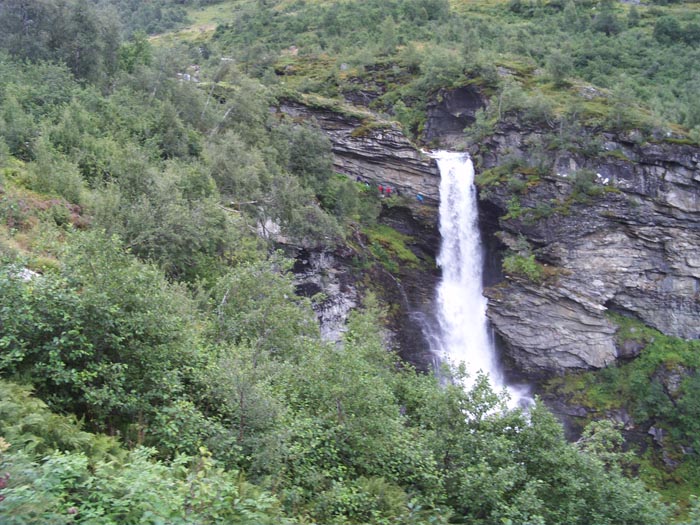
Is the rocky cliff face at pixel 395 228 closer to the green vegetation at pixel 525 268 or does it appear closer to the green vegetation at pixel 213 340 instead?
the green vegetation at pixel 213 340

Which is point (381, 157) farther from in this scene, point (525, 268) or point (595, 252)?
point (595, 252)

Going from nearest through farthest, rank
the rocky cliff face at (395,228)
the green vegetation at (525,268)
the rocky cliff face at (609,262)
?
the rocky cliff face at (395,228) → the rocky cliff face at (609,262) → the green vegetation at (525,268)

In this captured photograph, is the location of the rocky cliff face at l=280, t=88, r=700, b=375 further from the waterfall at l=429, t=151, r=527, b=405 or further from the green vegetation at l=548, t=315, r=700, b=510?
the waterfall at l=429, t=151, r=527, b=405

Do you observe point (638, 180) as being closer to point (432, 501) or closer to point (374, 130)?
point (374, 130)

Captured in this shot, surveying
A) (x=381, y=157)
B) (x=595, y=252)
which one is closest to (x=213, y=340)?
(x=381, y=157)

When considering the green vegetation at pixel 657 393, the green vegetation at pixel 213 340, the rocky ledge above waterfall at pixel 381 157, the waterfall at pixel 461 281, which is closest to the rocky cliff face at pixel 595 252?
the green vegetation at pixel 657 393

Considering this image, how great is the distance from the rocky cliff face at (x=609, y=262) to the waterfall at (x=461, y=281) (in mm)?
1820

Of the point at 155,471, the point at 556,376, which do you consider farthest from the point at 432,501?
the point at 556,376

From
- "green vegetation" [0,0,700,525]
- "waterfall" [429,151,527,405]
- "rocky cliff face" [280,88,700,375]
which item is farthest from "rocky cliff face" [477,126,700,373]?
"waterfall" [429,151,527,405]

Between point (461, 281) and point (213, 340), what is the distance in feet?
90.0

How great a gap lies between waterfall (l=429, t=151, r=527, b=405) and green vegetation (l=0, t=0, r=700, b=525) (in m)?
2.88

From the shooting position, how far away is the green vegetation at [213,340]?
704 cm

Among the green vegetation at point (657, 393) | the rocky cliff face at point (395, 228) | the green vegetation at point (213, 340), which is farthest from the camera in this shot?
the rocky cliff face at point (395, 228)

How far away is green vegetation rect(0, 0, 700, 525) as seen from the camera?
7.04 m
